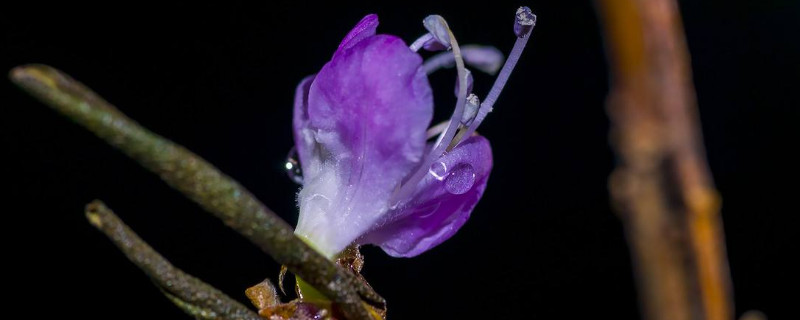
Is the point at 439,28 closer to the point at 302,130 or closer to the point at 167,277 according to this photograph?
the point at 302,130

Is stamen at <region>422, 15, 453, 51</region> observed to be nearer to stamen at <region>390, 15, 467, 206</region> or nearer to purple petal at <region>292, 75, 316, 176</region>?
stamen at <region>390, 15, 467, 206</region>

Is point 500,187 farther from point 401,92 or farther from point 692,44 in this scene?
point 401,92

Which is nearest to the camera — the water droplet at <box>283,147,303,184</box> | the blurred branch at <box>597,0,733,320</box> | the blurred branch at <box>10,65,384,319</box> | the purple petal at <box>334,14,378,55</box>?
the blurred branch at <box>10,65,384,319</box>

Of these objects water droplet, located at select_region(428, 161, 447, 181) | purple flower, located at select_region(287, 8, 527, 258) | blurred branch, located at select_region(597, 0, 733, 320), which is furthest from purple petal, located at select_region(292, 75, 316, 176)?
blurred branch, located at select_region(597, 0, 733, 320)

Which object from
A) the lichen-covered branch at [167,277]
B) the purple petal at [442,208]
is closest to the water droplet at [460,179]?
the purple petal at [442,208]

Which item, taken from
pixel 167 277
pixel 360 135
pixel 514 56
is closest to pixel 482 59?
pixel 514 56

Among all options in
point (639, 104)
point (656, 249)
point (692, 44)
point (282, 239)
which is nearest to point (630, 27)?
point (639, 104)

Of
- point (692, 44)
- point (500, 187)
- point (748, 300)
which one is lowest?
point (748, 300)
